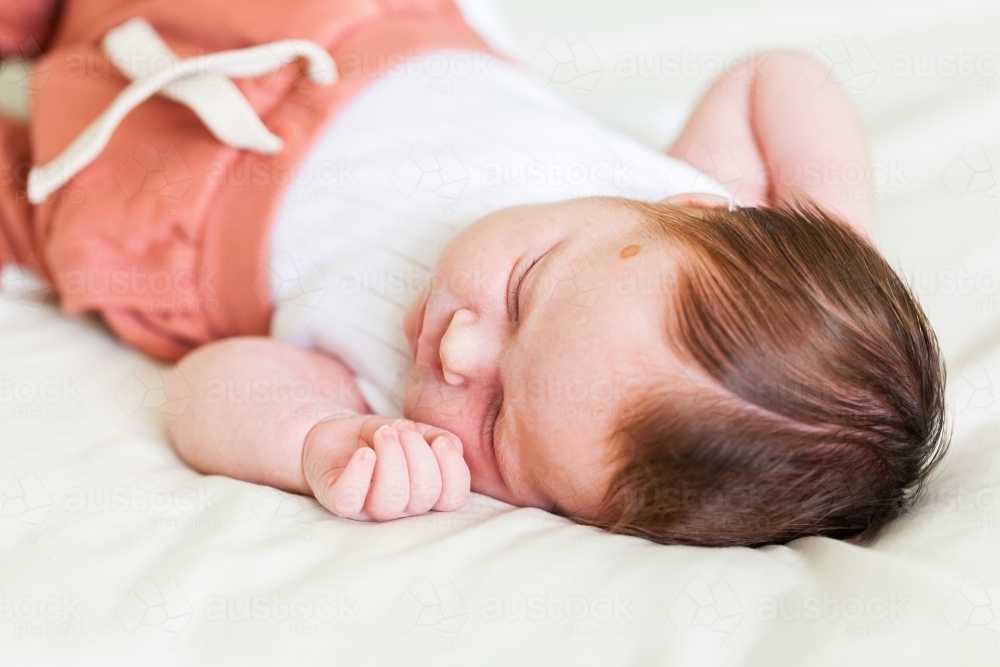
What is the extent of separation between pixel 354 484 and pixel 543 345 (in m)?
0.20

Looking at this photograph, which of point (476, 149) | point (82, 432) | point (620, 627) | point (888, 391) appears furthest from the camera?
point (476, 149)

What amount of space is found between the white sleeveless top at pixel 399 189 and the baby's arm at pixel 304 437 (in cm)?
6

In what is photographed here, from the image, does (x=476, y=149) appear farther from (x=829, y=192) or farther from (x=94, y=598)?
(x=94, y=598)

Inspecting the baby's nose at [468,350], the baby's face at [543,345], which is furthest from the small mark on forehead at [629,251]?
the baby's nose at [468,350]

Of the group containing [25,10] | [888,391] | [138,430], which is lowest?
[138,430]

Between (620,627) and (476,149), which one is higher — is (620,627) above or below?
below

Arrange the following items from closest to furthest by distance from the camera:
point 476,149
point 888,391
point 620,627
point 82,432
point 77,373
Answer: point 620,627 → point 888,391 → point 82,432 → point 77,373 → point 476,149

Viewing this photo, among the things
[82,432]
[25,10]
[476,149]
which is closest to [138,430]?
[82,432]

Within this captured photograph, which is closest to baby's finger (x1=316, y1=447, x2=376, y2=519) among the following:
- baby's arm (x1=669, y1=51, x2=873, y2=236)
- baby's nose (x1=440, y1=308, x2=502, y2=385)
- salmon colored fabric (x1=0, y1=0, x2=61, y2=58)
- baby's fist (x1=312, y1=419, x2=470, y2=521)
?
baby's fist (x1=312, y1=419, x2=470, y2=521)

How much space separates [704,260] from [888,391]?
7.5 inches

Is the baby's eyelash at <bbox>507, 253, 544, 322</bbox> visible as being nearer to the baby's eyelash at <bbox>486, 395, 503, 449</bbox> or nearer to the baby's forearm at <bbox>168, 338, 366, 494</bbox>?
the baby's eyelash at <bbox>486, 395, 503, 449</bbox>

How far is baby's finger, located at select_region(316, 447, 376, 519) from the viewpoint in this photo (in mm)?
759

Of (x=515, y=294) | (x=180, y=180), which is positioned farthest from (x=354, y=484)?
(x=180, y=180)

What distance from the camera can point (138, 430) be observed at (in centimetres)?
93
